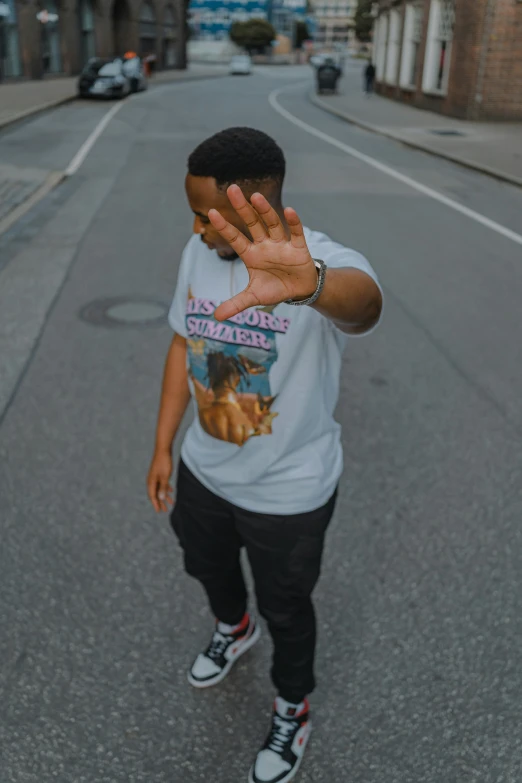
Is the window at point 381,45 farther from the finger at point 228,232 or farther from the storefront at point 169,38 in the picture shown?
the finger at point 228,232

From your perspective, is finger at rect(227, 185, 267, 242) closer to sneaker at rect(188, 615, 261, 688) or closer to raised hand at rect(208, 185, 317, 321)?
raised hand at rect(208, 185, 317, 321)

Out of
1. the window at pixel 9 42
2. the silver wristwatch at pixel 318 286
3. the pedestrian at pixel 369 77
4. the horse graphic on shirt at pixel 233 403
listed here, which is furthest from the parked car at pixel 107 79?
the silver wristwatch at pixel 318 286

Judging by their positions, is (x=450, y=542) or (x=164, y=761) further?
(x=450, y=542)

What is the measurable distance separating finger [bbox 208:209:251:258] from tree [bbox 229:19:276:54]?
109m

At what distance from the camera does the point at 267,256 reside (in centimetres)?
154

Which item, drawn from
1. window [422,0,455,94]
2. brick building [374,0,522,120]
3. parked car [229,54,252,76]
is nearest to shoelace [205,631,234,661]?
brick building [374,0,522,120]

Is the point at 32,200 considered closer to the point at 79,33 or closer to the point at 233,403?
the point at 233,403

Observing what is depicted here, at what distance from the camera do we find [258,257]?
1547 mm

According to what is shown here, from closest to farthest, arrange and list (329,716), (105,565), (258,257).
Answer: (258,257)
(329,716)
(105,565)

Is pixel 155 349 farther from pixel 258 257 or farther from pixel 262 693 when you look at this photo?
pixel 258 257

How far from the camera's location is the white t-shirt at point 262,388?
199cm

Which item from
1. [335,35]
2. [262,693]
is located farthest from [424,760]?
[335,35]

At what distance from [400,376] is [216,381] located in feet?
11.4

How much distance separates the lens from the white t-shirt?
199cm
